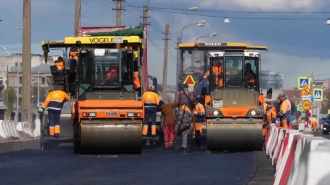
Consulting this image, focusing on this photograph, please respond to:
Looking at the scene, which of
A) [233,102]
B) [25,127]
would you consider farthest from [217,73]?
[25,127]

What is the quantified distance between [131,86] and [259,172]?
562 centimetres

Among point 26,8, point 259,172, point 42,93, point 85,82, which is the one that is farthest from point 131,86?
point 42,93

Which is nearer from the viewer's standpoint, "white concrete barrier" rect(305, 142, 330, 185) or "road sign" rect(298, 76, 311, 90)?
"white concrete barrier" rect(305, 142, 330, 185)

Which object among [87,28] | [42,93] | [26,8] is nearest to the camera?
[87,28]

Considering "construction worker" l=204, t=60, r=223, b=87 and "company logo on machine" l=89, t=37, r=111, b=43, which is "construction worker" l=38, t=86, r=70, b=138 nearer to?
"company logo on machine" l=89, t=37, r=111, b=43

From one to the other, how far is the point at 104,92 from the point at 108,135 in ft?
4.41

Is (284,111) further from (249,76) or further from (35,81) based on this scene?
(35,81)

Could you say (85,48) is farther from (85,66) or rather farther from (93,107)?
(93,107)

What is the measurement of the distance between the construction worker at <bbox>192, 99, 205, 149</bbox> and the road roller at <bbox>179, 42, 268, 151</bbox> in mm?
1070

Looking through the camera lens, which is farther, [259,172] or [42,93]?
[42,93]

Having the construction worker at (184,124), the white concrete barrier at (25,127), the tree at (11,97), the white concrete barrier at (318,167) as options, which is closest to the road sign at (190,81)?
the construction worker at (184,124)

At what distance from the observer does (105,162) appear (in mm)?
14539

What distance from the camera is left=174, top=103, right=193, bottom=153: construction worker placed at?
69.9ft

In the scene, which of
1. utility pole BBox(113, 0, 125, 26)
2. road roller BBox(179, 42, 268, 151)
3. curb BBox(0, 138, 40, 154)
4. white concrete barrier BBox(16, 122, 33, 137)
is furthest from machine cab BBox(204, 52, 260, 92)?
utility pole BBox(113, 0, 125, 26)
